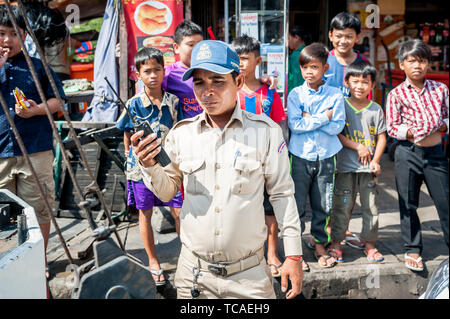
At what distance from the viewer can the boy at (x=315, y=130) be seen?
11.7 feet

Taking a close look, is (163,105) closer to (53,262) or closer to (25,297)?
(53,262)

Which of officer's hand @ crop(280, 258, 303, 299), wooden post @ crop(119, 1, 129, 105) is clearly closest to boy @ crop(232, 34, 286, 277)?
officer's hand @ crop(280, 258, 303, 299)

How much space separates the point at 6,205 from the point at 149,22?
12.4 feet

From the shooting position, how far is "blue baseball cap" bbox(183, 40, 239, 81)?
2.05 meters

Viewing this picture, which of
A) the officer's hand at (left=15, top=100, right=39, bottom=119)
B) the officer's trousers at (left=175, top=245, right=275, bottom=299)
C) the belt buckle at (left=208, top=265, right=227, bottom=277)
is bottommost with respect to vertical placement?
the officer's trousers at (left=175, top=245, right=275, bottom=299)

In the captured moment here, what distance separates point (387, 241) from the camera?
170 inches

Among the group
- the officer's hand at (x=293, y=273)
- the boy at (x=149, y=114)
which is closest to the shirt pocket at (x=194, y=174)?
the officer's hand at (x=293, y=273)

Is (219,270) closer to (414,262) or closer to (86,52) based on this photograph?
(414,262)

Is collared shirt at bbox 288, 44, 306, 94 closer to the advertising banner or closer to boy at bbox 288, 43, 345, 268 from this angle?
the advertising banner

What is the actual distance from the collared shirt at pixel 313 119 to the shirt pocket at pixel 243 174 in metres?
1.53

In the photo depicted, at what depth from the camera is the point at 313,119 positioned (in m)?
3.54

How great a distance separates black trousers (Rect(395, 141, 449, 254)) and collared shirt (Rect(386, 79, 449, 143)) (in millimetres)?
154

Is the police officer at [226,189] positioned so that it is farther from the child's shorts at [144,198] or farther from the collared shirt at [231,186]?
the child's shorts at [144,198]

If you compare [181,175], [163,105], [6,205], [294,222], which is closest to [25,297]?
[6,205]
